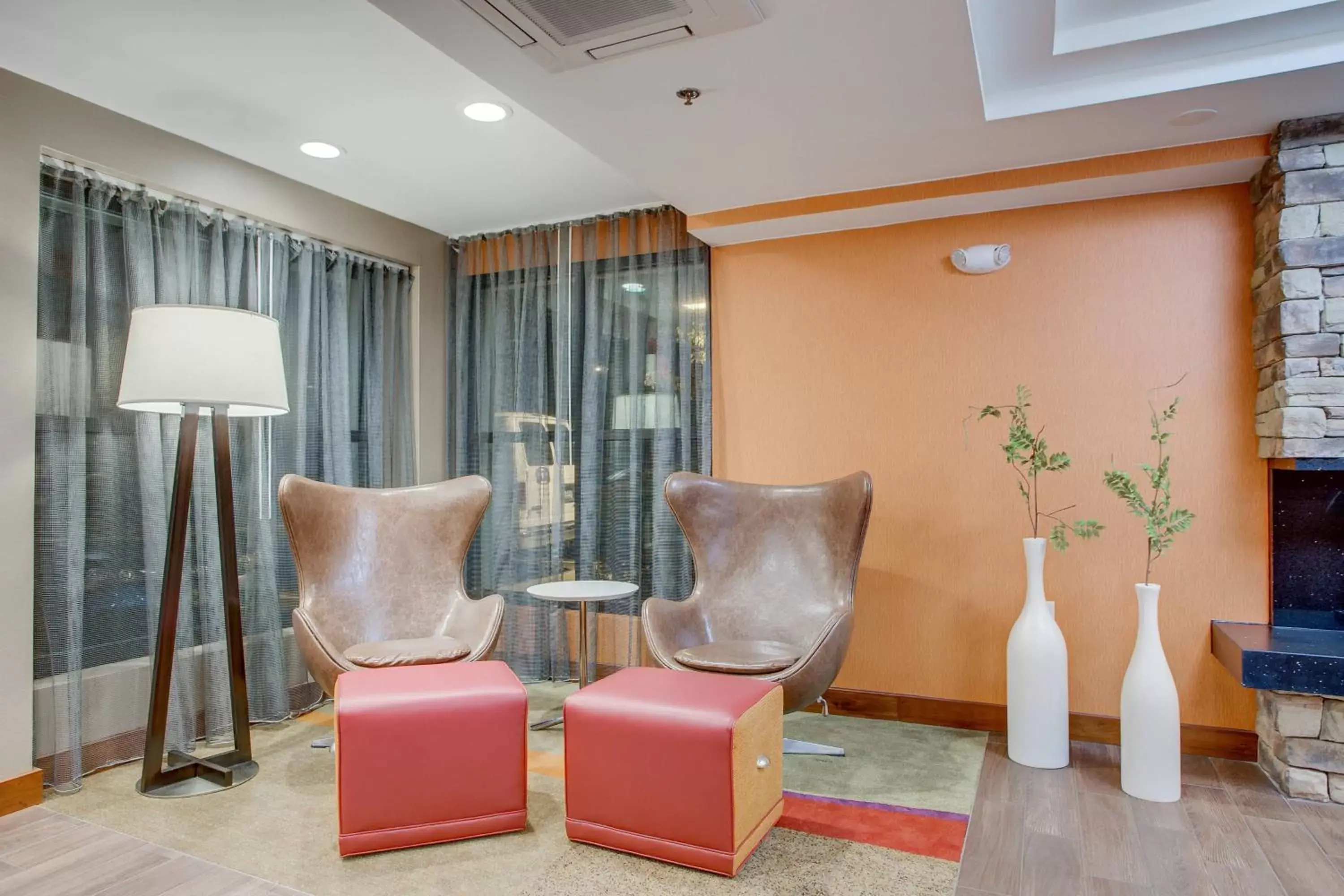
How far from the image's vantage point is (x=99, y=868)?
88.4 inches

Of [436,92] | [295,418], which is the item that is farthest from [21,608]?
[436,92]

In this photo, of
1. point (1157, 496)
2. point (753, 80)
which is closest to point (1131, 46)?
point (753, 80)

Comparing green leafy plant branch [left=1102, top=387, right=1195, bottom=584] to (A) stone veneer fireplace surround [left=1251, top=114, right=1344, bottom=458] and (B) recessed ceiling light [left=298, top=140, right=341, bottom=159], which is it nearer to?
(A) stone veneer fireplace surround [left=1251, top=114, right=1344, bottom=458]

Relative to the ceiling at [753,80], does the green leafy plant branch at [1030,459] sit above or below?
below

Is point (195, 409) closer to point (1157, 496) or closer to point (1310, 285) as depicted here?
point (1157, 496)

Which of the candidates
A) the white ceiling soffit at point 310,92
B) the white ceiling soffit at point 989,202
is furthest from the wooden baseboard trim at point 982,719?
the white ceiling soffit at point 310,92

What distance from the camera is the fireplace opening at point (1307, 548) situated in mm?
2916

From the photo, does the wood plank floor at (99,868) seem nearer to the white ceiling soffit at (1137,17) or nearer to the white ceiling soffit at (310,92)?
the white ceiling soffit at (310,92)

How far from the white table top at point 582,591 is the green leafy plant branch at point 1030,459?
1654mm

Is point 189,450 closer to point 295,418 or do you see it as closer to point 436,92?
point 295,418

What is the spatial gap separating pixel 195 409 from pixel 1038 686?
10.5 feet

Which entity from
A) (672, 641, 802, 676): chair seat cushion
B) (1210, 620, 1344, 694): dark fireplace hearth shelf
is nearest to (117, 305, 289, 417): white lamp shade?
(672, 641, 802, 676): chair seat cushion

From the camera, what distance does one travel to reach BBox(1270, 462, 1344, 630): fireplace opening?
2.92m

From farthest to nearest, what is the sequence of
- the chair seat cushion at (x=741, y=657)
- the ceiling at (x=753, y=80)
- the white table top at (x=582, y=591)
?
the white table top at (x=582, y=591)
the chair seat cushion at (x=741, y=657)
the ceiling at (x=753, y=80)
